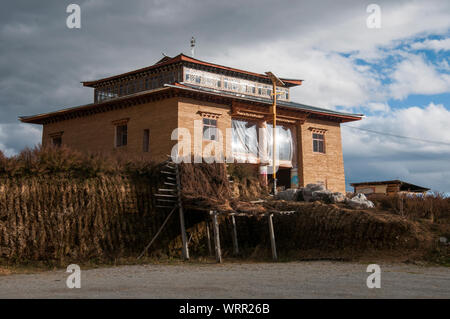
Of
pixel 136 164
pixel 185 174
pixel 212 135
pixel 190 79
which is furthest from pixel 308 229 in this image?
pixel 190 79

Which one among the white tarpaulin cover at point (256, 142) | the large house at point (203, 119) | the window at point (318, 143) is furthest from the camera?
the window at point (318, 143)

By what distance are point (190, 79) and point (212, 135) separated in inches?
161

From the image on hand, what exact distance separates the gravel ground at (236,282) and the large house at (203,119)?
560 inches

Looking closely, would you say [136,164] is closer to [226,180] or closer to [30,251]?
[226,180]

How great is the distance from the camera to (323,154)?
32.3 m

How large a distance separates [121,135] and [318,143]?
1358 centimetres

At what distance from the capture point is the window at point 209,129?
27.2 metres

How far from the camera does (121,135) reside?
29172mm

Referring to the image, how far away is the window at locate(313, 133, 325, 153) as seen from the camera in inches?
1262

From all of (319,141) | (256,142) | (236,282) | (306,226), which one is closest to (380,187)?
(319,141)

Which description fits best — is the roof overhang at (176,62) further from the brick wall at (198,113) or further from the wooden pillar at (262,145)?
the wooden pillar at (262,145)

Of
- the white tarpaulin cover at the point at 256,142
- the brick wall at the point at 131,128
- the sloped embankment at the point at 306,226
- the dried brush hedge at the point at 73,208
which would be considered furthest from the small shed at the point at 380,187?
the dried brush hedge at the point at 73,208

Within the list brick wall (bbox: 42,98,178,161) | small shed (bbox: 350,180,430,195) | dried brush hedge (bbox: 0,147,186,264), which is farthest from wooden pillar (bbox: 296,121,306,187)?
dried brush hedge (bbox: 0,147,186,264)

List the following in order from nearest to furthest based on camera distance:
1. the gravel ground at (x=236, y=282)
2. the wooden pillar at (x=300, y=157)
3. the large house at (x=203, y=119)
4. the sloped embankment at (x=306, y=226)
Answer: the gravel ground at (x=236, y=282), the sloped embankment at (x=306, y=226), the large house at (x=203, y=119), the wooden pillar at (x=300, y=157)
